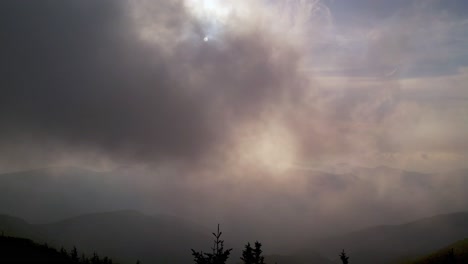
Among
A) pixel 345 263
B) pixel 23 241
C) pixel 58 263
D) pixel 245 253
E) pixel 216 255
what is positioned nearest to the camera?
pixel 216 255

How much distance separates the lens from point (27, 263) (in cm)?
6194

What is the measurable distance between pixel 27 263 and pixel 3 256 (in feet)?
13.5

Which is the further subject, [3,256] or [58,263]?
[58,263]

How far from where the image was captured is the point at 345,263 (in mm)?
60844

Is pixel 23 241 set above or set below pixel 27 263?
above

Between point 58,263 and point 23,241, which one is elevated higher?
point 23,241

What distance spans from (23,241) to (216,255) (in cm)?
4925

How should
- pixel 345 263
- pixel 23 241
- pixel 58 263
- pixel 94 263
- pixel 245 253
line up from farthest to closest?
pixel 94 263 → pixel 23 241 → pixel 58 263 → pixel 345 263 → pixel 245 253

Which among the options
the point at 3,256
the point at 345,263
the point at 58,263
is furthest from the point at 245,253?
the point at 3,256

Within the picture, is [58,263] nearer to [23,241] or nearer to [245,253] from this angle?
[23,241]

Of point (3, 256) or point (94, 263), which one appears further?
point (94, 263)

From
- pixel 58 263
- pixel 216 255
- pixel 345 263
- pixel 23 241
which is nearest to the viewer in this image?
pixel 216 255

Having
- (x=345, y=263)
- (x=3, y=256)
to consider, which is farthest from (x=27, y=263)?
(x=345, y=263)

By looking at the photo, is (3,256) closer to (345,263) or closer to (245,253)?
(245,253)
